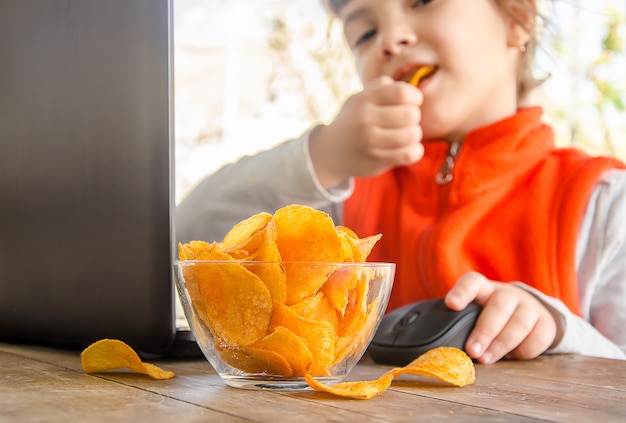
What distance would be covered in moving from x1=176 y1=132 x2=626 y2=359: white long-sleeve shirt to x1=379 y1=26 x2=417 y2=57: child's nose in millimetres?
216

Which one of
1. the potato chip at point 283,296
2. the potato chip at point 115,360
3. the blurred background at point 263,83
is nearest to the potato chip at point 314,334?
the potato chip at point 283,296

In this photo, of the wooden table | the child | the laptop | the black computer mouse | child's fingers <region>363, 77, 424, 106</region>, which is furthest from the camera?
the child

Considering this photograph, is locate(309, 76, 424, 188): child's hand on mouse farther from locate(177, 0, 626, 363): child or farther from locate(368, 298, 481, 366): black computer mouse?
locate(368, 298, 481, 366): black computer mouse

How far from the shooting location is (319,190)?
133 centimetres

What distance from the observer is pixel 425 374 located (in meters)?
0.56

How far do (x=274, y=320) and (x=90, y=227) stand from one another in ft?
0.86

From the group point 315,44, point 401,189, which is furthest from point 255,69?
point 401,189

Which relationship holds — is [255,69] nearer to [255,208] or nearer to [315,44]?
[315,44]

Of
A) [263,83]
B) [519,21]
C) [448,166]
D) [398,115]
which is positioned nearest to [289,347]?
[398,115]

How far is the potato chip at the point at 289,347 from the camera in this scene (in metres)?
0.49

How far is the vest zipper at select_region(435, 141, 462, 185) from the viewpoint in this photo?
140cm

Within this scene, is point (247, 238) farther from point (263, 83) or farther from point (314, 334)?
point (263, 83)

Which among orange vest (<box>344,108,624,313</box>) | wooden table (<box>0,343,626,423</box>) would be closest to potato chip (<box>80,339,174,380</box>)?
wooden table (<box>0,343,626,423</box>)

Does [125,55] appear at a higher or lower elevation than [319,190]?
higher
